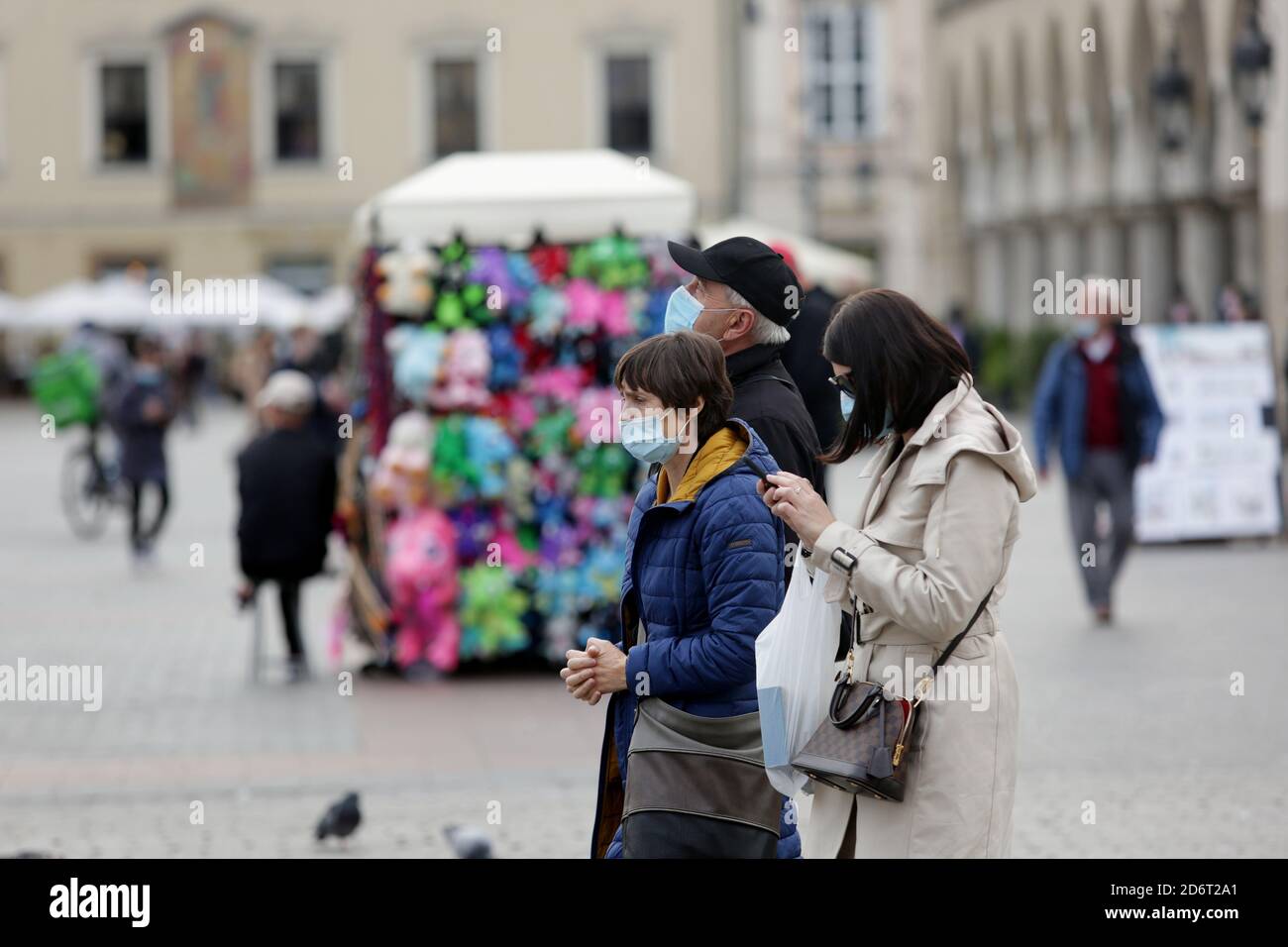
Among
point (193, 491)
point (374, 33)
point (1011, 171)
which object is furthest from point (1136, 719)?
point (374, 33)

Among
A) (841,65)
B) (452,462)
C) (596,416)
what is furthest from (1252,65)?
(841,65)

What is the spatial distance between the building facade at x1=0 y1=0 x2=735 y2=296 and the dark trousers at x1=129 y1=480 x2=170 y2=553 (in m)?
30.0

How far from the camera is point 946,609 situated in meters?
3.85

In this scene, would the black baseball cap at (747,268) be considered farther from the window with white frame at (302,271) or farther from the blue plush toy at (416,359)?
the window with white frame at (302,271)

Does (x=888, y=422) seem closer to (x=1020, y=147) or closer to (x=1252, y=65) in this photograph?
(x=1252, y=65)

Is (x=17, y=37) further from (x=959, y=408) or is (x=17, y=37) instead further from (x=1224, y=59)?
(x=959, y=408)

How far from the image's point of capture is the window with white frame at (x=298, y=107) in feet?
152

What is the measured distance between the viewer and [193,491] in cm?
2359

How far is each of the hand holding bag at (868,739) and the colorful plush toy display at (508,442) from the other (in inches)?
260

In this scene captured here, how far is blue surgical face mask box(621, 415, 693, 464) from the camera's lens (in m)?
4.29

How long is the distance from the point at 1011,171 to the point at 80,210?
1980 centimetres

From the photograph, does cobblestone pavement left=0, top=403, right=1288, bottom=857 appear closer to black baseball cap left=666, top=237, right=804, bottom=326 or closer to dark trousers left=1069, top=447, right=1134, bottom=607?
dark trousers left=1069, top=447, right=1134, bottom=607

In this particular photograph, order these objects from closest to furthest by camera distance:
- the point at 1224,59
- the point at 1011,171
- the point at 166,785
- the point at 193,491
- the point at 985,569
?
the point at 985,569 < the point at 166,785 < the point at 193,491 < the point at 1224,59 < the point at 1011,171

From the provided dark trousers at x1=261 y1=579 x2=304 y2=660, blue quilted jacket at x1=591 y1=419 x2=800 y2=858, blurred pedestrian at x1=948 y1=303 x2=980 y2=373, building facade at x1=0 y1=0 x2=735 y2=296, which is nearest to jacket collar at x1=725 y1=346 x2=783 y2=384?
blue quilted jacket at x1=591 y1=419 x2=800 y2=858
